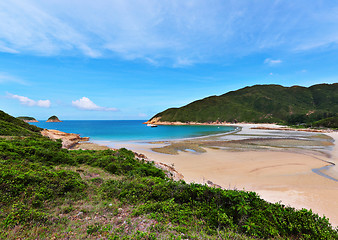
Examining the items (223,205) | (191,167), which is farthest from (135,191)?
(191,167)

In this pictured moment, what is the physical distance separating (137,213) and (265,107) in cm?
18755

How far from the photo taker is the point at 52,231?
402cm

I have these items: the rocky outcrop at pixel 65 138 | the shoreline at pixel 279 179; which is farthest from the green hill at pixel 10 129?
the shoreline at pixel 279 179

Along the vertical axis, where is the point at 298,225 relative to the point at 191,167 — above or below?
above

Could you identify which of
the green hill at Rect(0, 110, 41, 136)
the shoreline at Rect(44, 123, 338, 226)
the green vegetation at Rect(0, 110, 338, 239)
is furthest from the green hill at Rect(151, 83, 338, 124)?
the green vegetation at Rect(0, 110, 338, 239)

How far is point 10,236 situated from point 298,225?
25.5 ft

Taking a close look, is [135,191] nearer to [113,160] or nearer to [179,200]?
[179,200]

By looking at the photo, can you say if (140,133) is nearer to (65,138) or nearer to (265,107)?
(65,138)

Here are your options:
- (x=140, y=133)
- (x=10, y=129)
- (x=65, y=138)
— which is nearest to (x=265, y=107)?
(x=140, y=133)

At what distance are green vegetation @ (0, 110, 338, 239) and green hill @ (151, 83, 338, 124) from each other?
149044 mm

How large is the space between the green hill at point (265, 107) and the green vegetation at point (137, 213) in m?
149

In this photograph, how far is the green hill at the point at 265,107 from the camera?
454ft

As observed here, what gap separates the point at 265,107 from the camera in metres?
Result: 158

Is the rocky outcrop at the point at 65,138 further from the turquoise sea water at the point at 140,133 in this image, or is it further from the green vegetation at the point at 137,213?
the green vegetation at the point at 137,213
